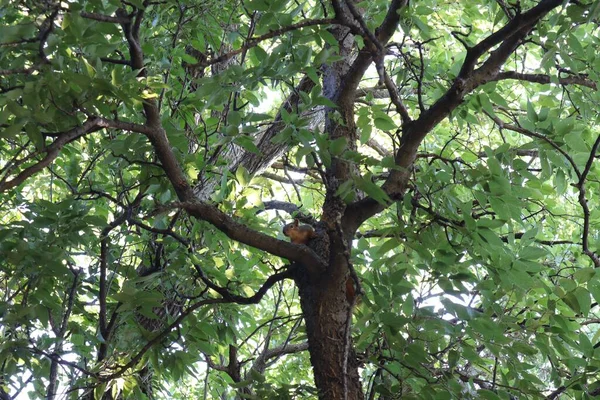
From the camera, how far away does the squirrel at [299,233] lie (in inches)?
85.4

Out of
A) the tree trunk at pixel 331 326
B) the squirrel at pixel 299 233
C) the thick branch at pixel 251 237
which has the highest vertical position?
the squirrel at pixel 299 233

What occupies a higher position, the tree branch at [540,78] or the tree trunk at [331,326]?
the tree branch at [540,78]

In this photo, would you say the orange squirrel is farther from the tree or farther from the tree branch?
the tree branch

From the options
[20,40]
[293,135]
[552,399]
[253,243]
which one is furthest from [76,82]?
[552,399]

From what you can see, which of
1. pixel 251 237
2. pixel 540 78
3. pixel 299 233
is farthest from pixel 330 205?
pixel 540 78

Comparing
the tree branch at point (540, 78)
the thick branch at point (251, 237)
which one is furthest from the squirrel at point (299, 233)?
the tree branch at point (540, 78)

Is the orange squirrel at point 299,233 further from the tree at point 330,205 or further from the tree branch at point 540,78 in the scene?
the tree branch at point 540,78

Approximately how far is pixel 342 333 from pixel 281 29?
2.92 ft

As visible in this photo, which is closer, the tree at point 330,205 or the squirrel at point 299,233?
the tree at point 330,205

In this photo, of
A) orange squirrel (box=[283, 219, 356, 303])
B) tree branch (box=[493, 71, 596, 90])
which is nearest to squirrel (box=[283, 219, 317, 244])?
orange squirrel (box=[283, 219, 356, 303])

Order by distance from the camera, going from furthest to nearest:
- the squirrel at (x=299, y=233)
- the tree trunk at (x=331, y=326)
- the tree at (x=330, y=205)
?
the squirrel at (x=299, y=233) → the tree trunk at (x=331, y=326) → the tree at (x=330, y=205)

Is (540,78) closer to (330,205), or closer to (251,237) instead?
(330,205)

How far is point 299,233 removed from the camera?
2.17 metres

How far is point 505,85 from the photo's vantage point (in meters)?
3.94
